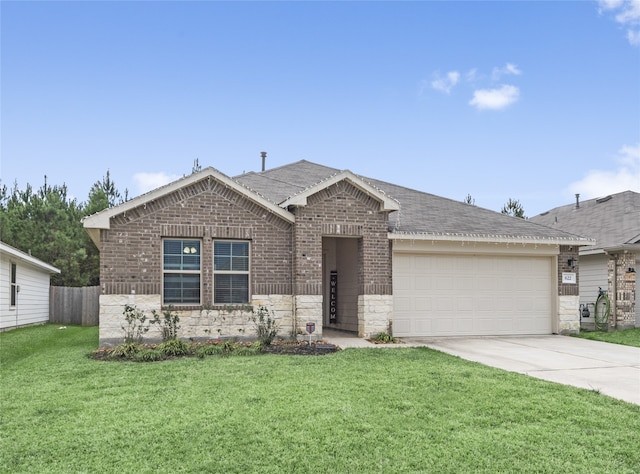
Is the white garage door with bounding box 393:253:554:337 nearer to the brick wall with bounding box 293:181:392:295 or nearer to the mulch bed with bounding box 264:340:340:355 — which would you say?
the brick wall with bounding box 293:181:392:295

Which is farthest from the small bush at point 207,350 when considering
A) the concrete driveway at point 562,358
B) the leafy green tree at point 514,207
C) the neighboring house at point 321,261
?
the leafy green tree at point 514,207

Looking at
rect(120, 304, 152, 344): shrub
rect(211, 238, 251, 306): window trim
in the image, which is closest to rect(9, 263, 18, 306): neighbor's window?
rect(120, 304, 152, 344): shrub

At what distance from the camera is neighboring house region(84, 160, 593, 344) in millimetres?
11758

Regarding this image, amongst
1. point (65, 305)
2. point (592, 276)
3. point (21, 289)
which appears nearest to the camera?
point (592, 276)

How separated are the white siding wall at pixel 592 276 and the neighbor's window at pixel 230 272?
1149cm

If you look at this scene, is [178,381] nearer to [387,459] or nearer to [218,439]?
[218,439]

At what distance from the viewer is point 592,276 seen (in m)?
17.5

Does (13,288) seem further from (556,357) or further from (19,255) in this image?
(556,357)

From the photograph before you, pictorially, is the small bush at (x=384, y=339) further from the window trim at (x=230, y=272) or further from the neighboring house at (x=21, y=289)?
the neighboring house at (x=21, y=289)

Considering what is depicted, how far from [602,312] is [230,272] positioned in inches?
458

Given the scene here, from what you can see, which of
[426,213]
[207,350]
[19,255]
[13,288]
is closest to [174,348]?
[207,350]

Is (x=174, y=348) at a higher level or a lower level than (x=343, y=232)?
lower

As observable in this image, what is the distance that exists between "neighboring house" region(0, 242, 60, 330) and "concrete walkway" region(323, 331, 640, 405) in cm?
1047

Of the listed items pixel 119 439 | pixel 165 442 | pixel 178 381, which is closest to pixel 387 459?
pixel 165 442
